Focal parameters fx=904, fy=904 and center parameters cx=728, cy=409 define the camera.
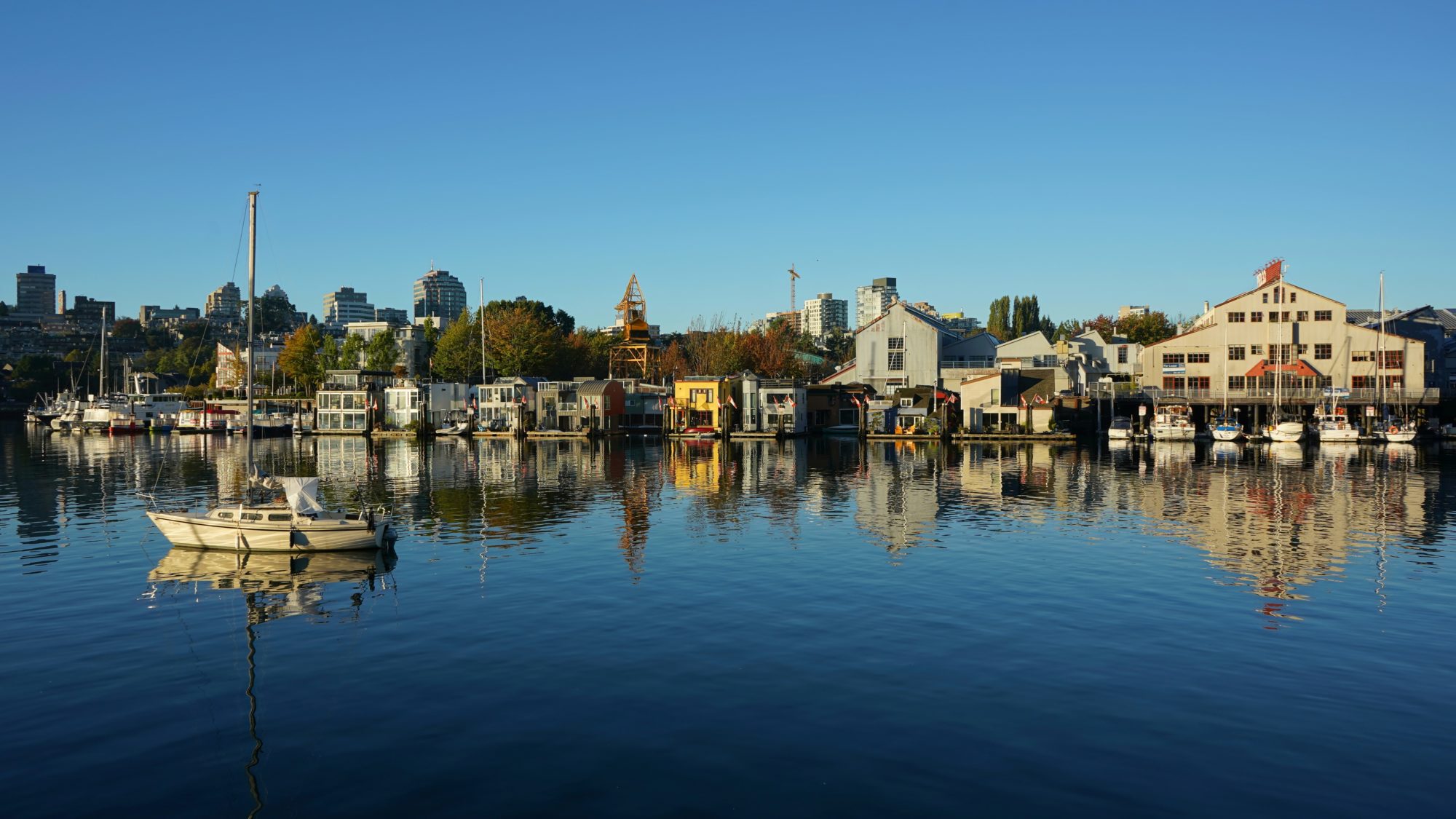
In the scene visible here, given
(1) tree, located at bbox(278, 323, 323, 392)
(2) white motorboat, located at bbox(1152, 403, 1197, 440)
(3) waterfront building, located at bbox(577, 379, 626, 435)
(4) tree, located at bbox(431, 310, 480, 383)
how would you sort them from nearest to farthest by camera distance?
(2) white motorboat, located at bbox(1152, 403, 1197, 440)
(3) waterfront building, located at bbox(577, 379, 626, 435)
(4) tree, located at bbox(431, 310, 480, 383)
(1) tree, located at bbox(278, 323, 323, 392)

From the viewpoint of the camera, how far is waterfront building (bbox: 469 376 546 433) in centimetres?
13412

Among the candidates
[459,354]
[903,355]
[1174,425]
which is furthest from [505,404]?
[1174,425]

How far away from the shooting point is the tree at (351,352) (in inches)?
6526

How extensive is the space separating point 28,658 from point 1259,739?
29.5 metres

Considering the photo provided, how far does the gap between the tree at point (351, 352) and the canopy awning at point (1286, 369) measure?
143372 mm

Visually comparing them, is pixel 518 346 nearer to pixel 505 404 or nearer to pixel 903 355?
pixel 505 404

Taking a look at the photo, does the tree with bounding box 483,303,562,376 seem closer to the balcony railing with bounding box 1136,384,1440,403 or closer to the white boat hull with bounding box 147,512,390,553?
the balcony railing with bounding box 1136,384,1440,403

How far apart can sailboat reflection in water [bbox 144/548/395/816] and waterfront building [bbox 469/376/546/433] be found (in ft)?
314

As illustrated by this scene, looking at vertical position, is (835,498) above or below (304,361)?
below

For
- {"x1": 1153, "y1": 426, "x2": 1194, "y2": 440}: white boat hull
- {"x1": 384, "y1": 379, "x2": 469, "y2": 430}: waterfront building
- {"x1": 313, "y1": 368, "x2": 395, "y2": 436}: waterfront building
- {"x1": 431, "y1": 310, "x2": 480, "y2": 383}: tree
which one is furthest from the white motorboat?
{"x1": 313, "y1": 368, "x2": 395, "y2": 436}: waterfront building

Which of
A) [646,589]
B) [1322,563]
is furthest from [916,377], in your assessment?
Result: [646,589]

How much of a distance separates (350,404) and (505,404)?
26850mm

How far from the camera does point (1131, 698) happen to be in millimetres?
20344

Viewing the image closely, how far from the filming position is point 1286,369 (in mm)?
111438
